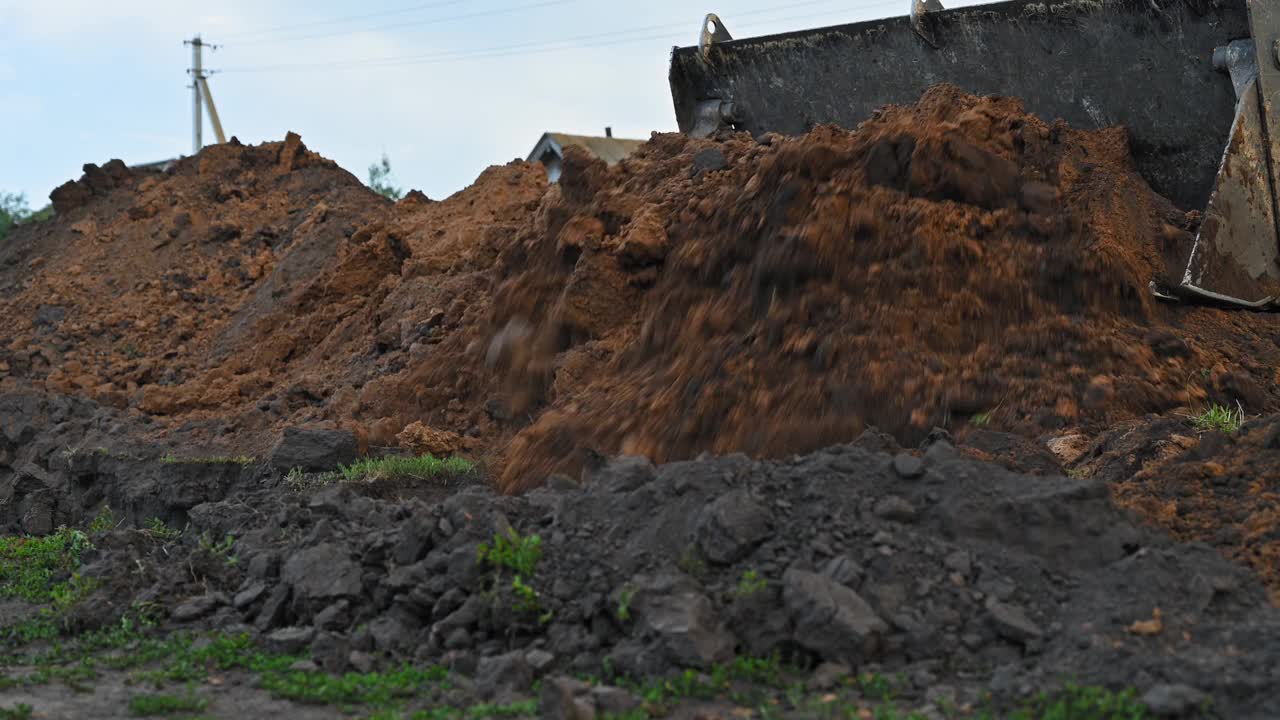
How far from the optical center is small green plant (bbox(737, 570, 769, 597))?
188 inches

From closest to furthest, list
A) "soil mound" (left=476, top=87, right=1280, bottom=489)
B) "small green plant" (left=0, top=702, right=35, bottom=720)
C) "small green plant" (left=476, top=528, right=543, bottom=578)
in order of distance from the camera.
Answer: "small green plant" (left=0, top=702, right=35, bottom=720)
"small green plant" (left=476, top=528, right=543, bottom=578)
"soil mound" (left=476, top=87, right=1280, bottom=489)

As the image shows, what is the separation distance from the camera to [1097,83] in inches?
365

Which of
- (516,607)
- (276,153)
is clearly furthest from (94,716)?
(276,153)

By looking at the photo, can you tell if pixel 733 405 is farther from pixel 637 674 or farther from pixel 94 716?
pixel 94 716

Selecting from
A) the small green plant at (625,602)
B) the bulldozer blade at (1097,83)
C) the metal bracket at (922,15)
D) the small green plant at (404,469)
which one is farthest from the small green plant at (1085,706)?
the metal bracket at (922,15)

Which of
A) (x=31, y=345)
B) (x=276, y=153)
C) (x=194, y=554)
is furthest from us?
(x=276, y=153)

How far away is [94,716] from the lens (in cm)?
482

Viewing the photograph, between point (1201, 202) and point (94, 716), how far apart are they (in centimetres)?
724

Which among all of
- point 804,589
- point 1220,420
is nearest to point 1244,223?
point 1220,420

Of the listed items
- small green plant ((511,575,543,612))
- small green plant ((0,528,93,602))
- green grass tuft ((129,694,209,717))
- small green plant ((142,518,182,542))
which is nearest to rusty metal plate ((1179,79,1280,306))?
small green plant ((511,575,543,612))

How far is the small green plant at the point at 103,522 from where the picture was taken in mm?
9369

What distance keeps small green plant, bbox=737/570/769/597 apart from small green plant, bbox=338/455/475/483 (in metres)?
3.93

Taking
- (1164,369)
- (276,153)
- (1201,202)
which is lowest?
(1164,369)

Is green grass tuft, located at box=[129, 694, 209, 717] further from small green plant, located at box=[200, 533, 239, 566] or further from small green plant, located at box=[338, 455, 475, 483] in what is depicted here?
small green plant, located at box=[338, 455, 475, 483]
